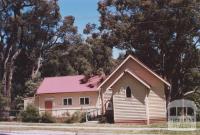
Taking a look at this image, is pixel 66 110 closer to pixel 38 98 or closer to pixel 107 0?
pixel 38 98

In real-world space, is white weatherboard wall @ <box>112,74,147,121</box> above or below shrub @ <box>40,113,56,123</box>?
above

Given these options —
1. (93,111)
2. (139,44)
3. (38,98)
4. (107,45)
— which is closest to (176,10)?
(139,44)

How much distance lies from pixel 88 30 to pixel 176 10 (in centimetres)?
1154

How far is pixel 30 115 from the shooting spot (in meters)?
44.1

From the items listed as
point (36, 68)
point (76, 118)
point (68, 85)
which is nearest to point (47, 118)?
point (76, 118)

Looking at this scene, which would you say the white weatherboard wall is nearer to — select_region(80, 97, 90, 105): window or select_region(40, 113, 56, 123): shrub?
select_region(40, 113, 56, 123): shrub

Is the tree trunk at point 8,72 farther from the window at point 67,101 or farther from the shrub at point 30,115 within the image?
the shrub at point 30,115

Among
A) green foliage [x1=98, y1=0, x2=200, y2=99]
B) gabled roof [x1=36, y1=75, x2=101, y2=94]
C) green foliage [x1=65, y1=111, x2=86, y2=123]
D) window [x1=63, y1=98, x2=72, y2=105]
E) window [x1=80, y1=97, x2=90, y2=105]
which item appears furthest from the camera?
gabled roof [x1=36, y1=75, x2=101, y2=94]

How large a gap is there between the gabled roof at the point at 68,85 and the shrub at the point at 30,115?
8482 millimetres

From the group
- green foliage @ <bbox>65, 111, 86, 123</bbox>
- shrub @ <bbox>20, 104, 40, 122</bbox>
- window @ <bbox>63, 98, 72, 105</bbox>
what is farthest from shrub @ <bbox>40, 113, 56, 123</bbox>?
window @ <bbox>63, 98, 72, 105</bbox>

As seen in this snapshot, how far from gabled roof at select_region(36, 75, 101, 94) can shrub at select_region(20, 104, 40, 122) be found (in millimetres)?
8482

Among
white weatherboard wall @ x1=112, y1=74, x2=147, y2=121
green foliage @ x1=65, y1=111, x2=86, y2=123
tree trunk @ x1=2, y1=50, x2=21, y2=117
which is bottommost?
green foliage @ x1=65, y1=111, x2=86, y2=123

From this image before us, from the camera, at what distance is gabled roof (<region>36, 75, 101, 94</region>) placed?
172ft

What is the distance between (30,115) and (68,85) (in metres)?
10.2
